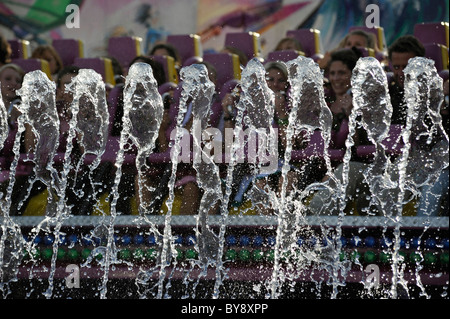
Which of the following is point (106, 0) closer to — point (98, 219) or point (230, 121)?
point (230, 121)

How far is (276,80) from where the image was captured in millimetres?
2801

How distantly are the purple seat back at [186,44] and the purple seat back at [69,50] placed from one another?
58cm

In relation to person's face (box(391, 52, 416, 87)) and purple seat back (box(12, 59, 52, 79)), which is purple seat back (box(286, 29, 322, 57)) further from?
purple seat back (box(12, 59, 52, 79))

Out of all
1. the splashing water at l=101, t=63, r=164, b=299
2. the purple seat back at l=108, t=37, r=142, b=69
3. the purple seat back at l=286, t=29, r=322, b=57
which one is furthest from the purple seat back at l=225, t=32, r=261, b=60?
the splashing water at l=101, t=63, r=164, b=299

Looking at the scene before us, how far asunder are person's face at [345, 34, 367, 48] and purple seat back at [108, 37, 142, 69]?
4.06 ft

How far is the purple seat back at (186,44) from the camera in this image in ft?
13.1

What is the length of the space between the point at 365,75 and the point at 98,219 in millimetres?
1064

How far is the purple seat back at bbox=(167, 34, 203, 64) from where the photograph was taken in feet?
13.1

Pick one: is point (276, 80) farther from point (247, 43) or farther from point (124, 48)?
Answer: point (124, 48)

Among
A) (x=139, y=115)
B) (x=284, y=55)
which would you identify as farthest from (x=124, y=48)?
(x=139, y=115)

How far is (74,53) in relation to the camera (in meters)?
4.26

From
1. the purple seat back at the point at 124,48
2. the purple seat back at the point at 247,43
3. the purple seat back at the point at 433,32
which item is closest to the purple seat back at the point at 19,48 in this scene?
the purple seat back at the point at 124,48

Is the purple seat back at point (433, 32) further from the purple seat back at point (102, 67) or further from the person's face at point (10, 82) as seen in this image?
the person's face at point (10, 82)
